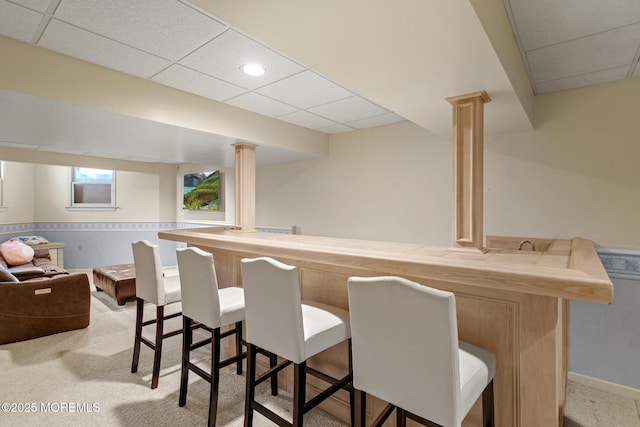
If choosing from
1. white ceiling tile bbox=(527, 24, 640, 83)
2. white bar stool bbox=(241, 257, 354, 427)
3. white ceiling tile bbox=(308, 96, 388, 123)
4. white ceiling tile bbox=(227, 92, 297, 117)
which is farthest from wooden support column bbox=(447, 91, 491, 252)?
white ceiling tile bbox=(227, 92, 297, 117)

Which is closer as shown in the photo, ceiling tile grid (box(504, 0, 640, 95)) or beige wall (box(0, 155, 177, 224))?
ceiling tile grid (box(504, 0, 640, 95))

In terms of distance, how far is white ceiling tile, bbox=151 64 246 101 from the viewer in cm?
243

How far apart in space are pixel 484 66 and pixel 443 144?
1821 mm

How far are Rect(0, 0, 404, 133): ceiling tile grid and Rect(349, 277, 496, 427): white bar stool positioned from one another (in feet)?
5.65

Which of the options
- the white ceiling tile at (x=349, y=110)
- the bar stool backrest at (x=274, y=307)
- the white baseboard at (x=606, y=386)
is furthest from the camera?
the white ceiling tile at (x=349, y=110)

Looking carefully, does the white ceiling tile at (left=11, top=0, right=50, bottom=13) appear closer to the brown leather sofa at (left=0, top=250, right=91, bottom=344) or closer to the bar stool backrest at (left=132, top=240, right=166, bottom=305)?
the bar stool backrest at (left=132, top=240, right=166, bottom=305)

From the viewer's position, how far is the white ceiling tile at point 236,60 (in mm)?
1993

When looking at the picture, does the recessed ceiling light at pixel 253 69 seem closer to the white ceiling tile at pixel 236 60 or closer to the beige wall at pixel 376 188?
the white ceiling tile at pixel 236 60

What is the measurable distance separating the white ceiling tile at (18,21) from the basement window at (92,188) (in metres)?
5.43

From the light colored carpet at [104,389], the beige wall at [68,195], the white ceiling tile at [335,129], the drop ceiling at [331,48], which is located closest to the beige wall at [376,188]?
the white ceiling tile at [335,129]

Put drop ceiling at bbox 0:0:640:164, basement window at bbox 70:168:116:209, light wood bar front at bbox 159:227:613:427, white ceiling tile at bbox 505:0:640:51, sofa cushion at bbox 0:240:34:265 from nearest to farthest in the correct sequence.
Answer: light wood bar front at bbox 159:227:613:427 < drop ceiling at bbox 0:0:640:164 < white ceiling tile at bbox 505:0:640:51 < sofa cushion at bbox 0:240:34:265 < basement window at bbox 70:168:116:209

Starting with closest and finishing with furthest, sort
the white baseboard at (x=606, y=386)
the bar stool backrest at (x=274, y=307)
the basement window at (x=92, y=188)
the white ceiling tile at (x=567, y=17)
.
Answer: the bar stool backrest at (x=274, y=307), the white ceiling tile at (x=567, y=17), the white baseboard at (x=606, y=386), the basement window at (x=92, y=188)

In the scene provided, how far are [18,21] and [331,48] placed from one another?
1.81 meters

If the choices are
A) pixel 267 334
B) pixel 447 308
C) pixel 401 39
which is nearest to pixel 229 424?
pixel 267 334
